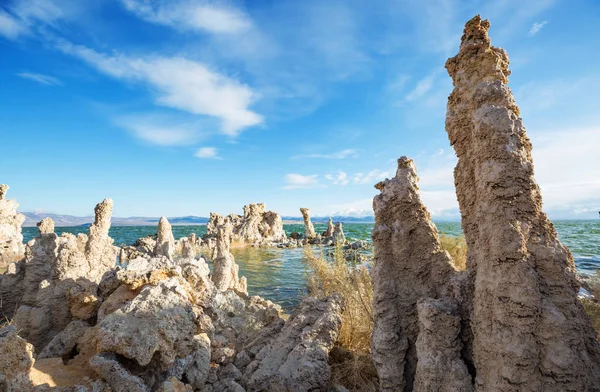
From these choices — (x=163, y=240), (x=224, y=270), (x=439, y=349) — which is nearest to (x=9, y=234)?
(x=163, y=240)

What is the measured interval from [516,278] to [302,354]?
2.38m

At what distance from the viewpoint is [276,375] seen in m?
3.52

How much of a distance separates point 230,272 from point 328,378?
697 cm

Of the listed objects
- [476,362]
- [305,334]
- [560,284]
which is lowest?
[305,334]

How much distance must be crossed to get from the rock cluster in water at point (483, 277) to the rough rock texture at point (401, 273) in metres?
0.01

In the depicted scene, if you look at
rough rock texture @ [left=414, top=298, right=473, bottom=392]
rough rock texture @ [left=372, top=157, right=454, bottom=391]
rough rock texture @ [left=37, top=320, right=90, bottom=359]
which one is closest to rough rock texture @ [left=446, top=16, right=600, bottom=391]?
rough rock texture @ [left=414, top=298, right=473, bottom=392]

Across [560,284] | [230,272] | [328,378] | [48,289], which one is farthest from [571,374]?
[230,272]

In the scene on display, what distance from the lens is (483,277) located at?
2543mm

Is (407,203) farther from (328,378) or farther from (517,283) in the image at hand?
(328,378)

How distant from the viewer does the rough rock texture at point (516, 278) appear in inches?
87.9

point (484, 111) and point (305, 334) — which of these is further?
point (305, 334)

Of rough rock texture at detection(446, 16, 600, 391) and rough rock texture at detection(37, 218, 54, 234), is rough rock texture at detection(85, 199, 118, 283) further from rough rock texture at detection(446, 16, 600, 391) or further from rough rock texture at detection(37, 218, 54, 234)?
rough rock texture at detection(446, 16, 600, 391)

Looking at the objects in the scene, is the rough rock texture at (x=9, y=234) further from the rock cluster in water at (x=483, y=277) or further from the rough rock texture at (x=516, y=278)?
the rough rock texture at (x=516, y=278)

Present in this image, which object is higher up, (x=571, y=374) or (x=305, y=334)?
(x=571, y=374)
